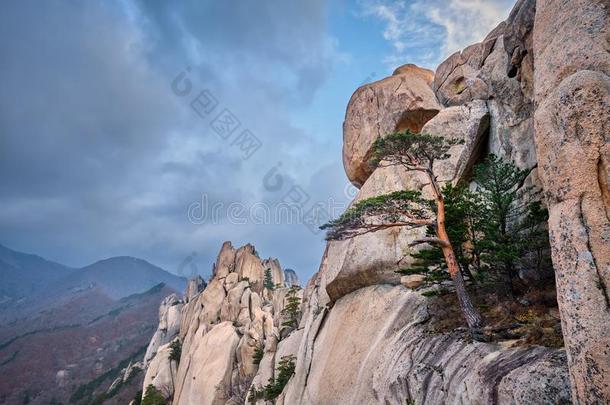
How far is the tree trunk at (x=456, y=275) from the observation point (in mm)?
10705

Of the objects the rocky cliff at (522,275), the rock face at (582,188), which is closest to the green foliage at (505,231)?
the rocky cliff at (522,275)

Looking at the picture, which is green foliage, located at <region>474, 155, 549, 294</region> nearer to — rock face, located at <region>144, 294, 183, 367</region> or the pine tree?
the pine tree

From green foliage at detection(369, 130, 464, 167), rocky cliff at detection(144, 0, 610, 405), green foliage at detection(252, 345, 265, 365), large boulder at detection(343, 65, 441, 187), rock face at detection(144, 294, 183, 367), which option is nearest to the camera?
rocky cliff at detection(144, 0, 610, 405)

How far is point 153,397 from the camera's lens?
137ft

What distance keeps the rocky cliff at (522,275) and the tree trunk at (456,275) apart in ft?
2.33

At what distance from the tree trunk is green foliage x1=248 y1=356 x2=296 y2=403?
1999 cm

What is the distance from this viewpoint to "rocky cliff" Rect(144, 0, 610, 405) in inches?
259

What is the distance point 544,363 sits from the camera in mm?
7152

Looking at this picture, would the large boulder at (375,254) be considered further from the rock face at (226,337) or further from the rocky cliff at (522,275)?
the rock face at (226,337)

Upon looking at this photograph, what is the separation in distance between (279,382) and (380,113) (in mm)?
23697

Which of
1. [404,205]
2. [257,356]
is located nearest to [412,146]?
[404,205]

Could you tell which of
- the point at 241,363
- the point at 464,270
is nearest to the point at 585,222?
the point at 464,270

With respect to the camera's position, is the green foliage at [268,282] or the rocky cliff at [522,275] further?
the green foliage at [268,282]

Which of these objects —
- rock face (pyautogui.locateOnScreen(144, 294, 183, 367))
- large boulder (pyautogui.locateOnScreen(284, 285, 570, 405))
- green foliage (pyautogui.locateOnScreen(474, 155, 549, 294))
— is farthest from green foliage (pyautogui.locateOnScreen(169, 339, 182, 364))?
green foliage (pyautogui.locateOnScreen(474, 155, 549, 294))
